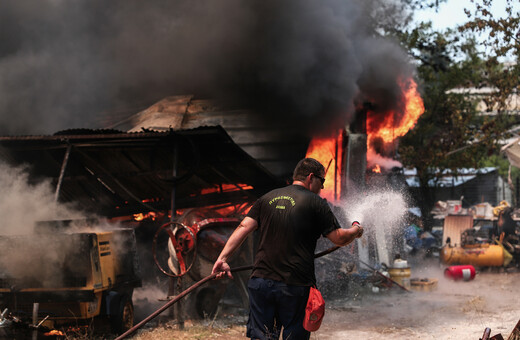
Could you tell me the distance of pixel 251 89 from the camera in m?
11.1

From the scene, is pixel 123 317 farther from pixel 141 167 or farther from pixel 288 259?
pixel 288 259

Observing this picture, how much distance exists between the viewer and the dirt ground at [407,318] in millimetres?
6664

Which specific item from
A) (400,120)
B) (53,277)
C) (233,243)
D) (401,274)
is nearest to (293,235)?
(233,243)

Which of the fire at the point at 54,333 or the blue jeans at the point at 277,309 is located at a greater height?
the blue jeans at the point at 277,309

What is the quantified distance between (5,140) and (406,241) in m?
11.8

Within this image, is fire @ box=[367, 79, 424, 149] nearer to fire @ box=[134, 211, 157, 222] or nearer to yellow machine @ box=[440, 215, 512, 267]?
yellow machine @ box=[440, 215, 512, 267]

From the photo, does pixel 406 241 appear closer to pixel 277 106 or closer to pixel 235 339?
pixel 277 106

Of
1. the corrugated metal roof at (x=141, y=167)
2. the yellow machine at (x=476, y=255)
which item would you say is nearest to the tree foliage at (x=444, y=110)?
the yellow machine at (x=476, y=255)

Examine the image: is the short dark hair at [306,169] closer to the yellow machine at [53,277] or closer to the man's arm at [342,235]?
the man's arm at [342,235]

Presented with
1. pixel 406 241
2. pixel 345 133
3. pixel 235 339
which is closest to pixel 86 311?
pixel 235 339

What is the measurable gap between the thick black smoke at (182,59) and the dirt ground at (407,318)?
382cm

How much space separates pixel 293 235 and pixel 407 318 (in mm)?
4701

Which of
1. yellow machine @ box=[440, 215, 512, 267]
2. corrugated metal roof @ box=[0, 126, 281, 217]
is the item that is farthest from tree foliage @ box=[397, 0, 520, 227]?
corrugated metal roof @ box=[0, 126, 281, 217]

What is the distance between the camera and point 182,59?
A: 38.2 ft
